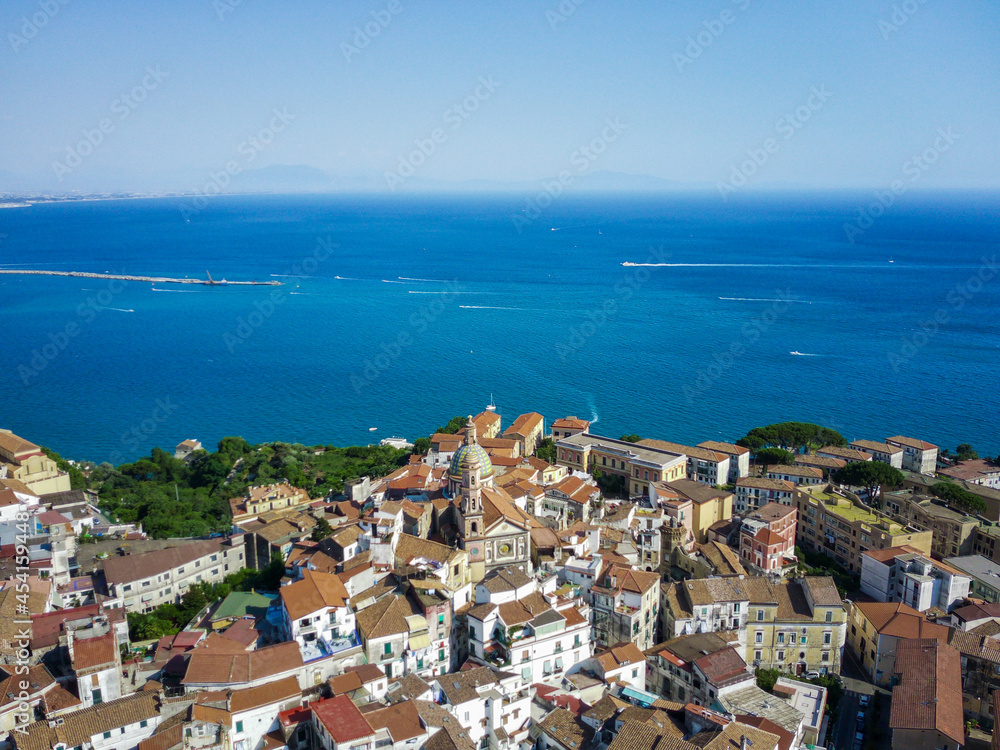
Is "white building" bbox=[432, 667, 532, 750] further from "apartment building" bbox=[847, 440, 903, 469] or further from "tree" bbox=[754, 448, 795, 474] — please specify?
"apartment building" bbox=[847, 440, 903, 469]

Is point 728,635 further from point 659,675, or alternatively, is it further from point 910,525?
point 910,525

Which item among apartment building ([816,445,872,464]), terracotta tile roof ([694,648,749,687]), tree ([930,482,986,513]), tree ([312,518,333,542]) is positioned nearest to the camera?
terracotta tile roof ([694,648,749,687])

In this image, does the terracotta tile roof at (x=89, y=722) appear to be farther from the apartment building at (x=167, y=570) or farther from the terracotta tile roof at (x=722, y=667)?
the terracotta tile roof at (x=722, y=667)

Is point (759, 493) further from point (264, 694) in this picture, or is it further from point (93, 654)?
point (93, 654)

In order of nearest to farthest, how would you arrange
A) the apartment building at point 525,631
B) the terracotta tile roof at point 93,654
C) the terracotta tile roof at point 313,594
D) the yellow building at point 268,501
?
the terracotta tile roof at point 93,654
the terracotta tile roof at point 313,594
the apartment building at point 525,631
the yellow building at point 268,501

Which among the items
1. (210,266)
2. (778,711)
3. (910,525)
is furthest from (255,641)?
(210,266)

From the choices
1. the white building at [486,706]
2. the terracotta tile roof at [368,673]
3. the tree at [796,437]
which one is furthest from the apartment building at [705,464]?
the terracotta tile roof at [368,673]

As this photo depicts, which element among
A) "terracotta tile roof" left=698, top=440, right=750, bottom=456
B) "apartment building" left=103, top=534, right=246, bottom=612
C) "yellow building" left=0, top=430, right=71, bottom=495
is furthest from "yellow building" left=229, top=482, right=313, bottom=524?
"terracotta tile roof" left=698, top=440, right=750, bottom=456
